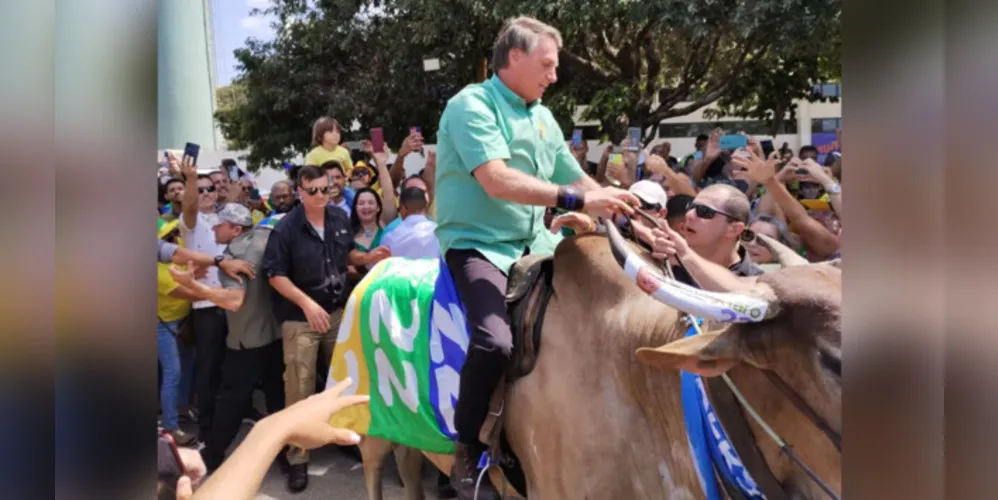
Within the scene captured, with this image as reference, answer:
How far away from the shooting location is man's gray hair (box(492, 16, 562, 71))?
11.3 ft

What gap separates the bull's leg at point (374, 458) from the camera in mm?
4766

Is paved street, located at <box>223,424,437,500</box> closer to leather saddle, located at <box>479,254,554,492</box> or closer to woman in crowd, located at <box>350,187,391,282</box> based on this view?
woman in crowd, located at <box>350,187,391,282</box>

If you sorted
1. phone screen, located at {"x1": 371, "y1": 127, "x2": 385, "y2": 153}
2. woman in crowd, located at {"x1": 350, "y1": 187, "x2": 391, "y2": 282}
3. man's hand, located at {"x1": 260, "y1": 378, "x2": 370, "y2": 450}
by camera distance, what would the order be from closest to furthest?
man's hand, located at {"x1": 260, "y1": 378, "x2": 370, "y2": 450}, woman in crowd, located at {"x1": 350, "y1": 187, "x2": 391, "y2": 282}, phone screen, located at {"x1": 371, "y1": 127, "x2": 385, "y2": 153}

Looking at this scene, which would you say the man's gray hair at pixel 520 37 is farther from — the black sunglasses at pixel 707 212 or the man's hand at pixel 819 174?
the man's hand at pixel 819 174

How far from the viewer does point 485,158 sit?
3.24 meters

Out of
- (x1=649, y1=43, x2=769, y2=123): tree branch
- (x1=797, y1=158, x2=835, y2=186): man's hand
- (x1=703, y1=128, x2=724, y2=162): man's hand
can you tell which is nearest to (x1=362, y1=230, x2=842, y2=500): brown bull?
(x1=797, y1=158, x2=835, y2=186): man's hand

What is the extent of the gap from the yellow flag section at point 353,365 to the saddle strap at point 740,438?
207 centimetres

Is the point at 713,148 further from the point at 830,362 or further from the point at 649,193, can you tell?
the point at 830,362

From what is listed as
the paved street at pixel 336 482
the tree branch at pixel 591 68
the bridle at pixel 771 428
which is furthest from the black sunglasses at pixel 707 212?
the tree branch at pixel 591 68

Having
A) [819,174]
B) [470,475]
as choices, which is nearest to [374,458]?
[470,475]

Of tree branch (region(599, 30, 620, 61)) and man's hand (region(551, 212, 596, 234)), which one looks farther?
tree branch (region(599, 30, 620, 61))

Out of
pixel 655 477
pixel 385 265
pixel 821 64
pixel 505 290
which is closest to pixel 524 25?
pixel 505 290

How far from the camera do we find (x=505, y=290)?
3.46m
